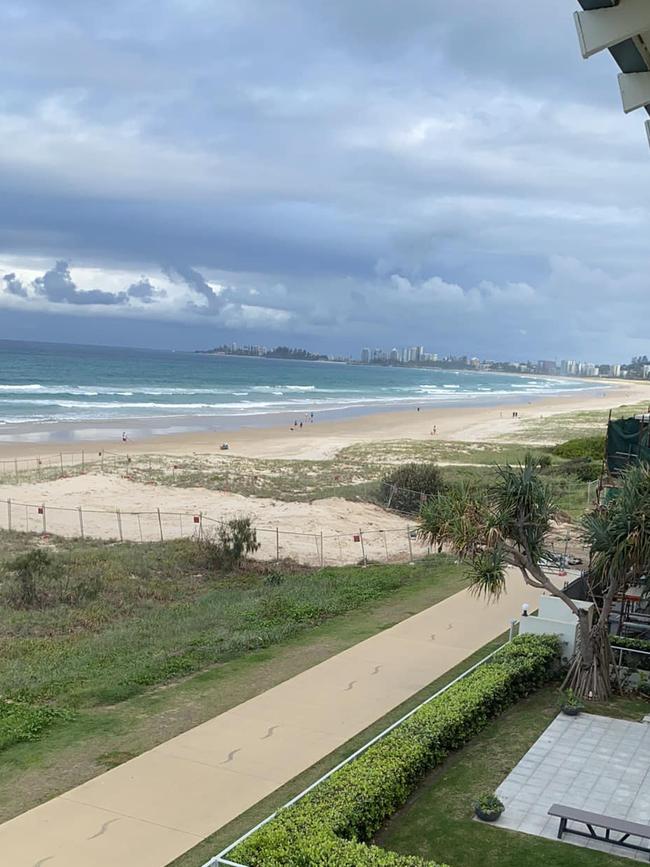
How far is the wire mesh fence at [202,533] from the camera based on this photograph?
23.7 metres

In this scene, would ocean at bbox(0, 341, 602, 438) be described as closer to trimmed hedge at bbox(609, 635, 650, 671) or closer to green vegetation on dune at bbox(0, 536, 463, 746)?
green vegetation on dune at bbox(0, 536, 463, 746)

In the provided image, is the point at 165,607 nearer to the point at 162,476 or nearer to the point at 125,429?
the point at 162,476

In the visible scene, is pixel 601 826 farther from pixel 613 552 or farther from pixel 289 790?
pixel 613 552

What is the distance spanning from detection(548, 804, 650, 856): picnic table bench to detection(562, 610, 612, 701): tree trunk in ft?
12.8

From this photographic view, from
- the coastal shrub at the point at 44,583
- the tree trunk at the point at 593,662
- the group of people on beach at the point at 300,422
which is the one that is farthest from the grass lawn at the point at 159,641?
the group of people on beach at the point at 300,422

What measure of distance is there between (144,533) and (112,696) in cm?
1373

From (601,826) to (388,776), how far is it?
2200 millimetres

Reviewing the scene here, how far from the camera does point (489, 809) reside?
29.6 feet

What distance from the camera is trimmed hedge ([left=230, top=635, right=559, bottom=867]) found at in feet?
24.3

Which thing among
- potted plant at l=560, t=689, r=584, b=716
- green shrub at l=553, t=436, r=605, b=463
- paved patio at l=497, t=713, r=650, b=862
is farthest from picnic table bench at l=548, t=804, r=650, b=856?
green shrub at l=553, t=436, r=605, b=463

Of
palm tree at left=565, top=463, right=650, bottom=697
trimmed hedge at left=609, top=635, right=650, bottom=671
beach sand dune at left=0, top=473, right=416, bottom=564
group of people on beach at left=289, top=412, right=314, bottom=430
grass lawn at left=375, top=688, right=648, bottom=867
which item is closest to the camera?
grass lawn at left=375, top=688, right=648, bottom=867

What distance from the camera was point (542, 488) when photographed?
12.9m

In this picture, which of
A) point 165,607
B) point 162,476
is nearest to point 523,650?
point 165,607

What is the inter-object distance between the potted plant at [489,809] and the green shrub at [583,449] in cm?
3299
